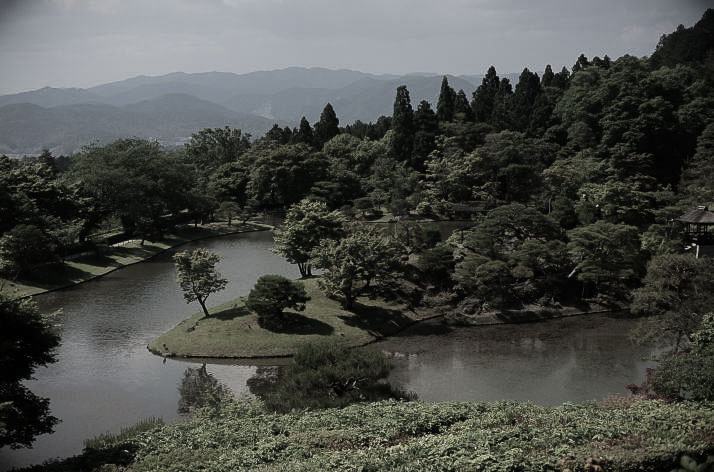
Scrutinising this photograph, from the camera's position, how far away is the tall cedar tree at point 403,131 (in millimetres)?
61469

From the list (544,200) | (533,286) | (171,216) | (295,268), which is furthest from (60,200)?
(544,200)

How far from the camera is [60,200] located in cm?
4219

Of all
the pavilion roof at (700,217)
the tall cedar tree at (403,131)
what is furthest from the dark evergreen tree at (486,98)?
the pavilion roof at (700,217)

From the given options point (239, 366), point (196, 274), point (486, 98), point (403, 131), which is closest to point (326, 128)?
point (403, 131)

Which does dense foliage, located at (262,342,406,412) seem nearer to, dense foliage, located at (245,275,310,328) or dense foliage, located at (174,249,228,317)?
dense foliage, located at (245,275,310,328)

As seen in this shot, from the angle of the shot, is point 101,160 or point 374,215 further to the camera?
point 374,215

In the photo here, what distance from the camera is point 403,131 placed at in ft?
203

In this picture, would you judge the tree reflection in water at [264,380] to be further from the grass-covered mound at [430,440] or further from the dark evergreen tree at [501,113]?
the dark evergreen tree at [501,113]

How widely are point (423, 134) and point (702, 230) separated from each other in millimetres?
32645

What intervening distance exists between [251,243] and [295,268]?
1142 centimetres

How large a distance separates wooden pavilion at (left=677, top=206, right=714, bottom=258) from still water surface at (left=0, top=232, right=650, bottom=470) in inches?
234

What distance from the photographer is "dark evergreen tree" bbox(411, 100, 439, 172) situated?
196 feet

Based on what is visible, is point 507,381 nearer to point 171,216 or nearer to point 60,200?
point 60,200

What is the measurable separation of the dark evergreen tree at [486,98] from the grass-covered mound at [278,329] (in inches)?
1563
